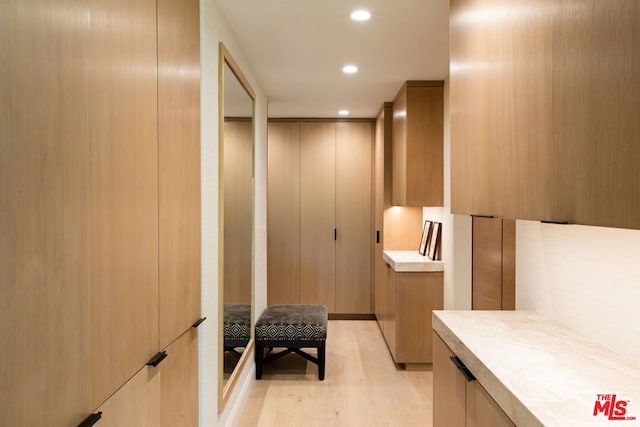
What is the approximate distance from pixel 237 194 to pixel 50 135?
189 centimetres

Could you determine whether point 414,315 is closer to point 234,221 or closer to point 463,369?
point 234,221

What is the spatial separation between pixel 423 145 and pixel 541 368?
2774 millimetres

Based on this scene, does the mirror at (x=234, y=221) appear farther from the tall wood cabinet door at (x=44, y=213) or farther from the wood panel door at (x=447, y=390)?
the tall wood cabinet door at (x=44, y=213)

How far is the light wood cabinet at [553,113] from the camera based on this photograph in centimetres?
94

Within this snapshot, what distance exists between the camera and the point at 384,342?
4.43 metres

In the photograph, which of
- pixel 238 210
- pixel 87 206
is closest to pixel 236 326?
pixel 238 210

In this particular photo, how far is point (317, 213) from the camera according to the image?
5.36 m

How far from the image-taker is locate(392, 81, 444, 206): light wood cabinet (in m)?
3.77

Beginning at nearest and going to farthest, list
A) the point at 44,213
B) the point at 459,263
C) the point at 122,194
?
1. the point at 44,213
2. the point at 122,194
3. the point at 459,263

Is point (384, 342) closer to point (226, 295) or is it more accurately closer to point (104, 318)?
point (226, 295)

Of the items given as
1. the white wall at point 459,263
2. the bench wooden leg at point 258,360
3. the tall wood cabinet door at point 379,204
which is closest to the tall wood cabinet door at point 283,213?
the tall wood cabinet door at point 379,204

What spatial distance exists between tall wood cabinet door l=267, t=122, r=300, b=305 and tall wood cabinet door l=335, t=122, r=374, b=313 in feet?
1.83

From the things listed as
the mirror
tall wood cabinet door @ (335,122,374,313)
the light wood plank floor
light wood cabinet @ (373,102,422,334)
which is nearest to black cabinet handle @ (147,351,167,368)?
the mirror

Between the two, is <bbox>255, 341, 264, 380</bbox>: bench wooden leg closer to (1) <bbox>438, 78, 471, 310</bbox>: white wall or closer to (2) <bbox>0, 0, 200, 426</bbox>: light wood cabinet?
(1) <bbox>438, 78, 471, 310</bbox>: white wall
